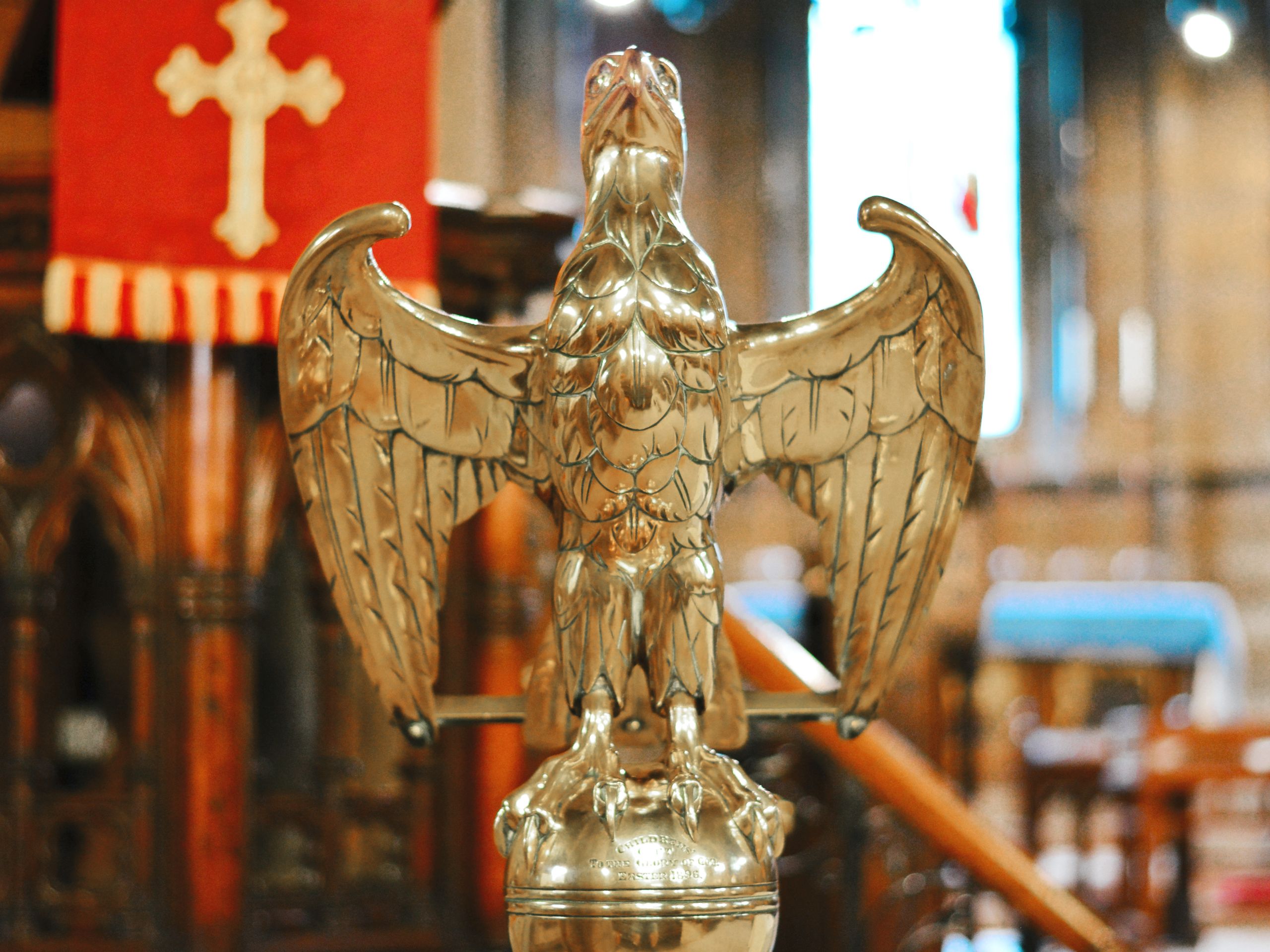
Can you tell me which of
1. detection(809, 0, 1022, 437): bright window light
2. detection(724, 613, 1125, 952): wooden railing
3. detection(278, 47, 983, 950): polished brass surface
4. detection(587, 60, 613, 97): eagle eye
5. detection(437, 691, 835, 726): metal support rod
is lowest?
detection(724, 613, 1125, 952): wooden railing

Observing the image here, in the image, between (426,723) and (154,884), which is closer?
(426,723)

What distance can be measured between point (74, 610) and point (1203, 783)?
349cm

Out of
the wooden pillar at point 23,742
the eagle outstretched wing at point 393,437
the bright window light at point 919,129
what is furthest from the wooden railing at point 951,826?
the bright window light at point 919,129

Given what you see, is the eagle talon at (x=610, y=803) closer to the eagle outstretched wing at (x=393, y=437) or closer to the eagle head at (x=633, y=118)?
the eagle outstretched wing at (x=393, y=437)

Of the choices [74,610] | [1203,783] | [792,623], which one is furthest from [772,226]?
[74,610]

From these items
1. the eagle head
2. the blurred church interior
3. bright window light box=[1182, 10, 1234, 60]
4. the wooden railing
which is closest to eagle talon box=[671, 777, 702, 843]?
the eagle head

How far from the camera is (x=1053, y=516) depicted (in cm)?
923

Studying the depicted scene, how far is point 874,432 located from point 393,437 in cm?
36

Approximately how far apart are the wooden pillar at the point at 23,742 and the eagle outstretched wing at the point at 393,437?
1.57 meters

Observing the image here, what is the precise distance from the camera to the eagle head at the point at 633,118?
101 cm

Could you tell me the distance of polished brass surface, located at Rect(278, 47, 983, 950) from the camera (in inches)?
38.0

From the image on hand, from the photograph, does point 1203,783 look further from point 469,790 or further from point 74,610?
point 74,610

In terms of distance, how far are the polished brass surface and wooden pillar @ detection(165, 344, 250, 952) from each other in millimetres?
1427

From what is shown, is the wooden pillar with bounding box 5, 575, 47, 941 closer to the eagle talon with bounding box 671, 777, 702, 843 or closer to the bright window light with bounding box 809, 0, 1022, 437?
the eagle talon with bounding box 671, 777, 702, 843
